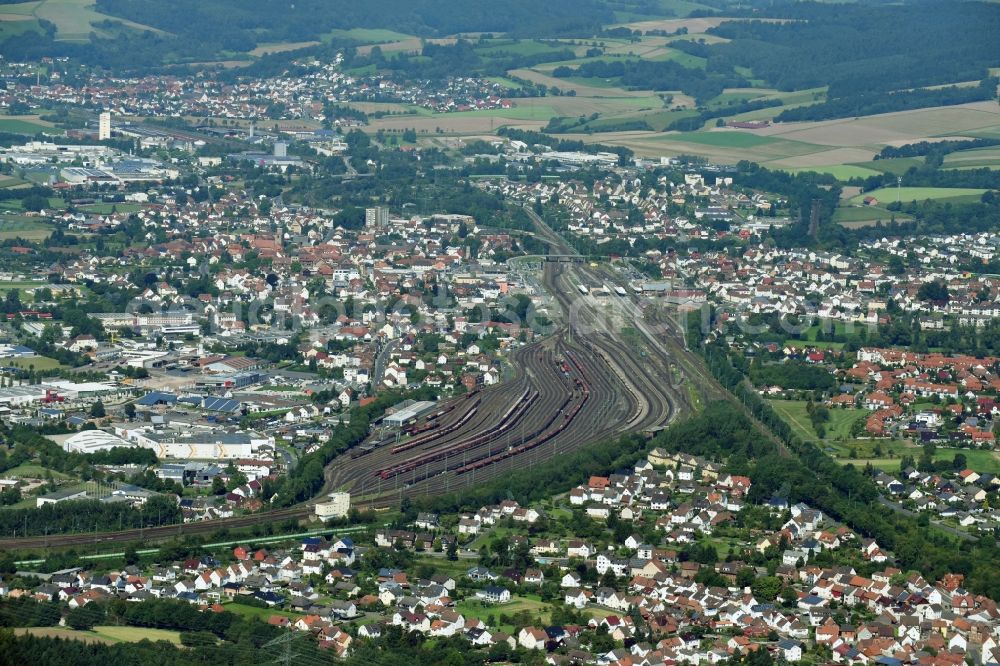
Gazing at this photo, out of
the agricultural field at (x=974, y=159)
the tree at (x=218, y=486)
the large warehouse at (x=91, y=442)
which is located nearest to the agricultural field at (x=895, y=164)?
the agricultural field at (x=974, y=159)

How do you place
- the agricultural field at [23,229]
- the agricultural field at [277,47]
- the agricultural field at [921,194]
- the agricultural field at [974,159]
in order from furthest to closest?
1. the agricultural field at [277,47]
2. the agricultural field at [974,159]
3. the agricultural field at [921,194]
4. the agricultural field at [23,229]

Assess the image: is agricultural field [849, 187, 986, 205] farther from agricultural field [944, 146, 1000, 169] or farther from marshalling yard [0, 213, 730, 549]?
marshalling yard [0, 213, 730, 549]

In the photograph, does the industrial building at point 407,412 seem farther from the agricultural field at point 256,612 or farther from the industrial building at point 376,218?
the industrial building at point 376,218

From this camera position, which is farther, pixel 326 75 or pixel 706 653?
pixel 326 75

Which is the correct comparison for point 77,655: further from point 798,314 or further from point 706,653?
point 798,314

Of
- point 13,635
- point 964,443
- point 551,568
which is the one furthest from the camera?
point 964,443

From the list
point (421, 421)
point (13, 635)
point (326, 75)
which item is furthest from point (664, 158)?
point (13, 635)

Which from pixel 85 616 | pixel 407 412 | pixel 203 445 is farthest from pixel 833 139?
pixel 85 616

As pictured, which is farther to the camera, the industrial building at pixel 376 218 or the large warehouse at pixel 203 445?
the industrial building at pixel 376 218
